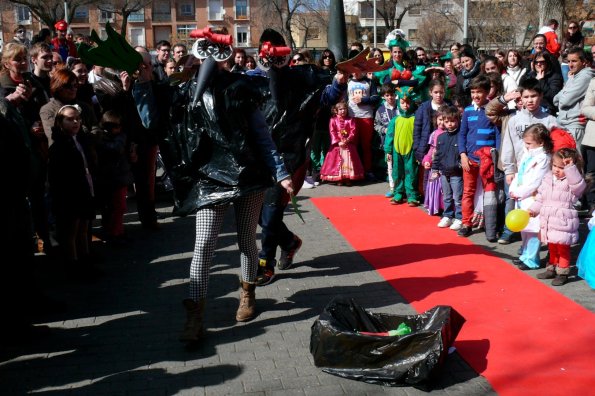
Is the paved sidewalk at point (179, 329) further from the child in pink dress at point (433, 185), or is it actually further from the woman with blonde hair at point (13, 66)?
the woman with blonde hair at point (13, 66)

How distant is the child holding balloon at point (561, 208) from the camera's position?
5.85 metres

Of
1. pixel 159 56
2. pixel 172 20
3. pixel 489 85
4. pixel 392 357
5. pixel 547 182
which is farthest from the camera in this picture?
pixel 172 20

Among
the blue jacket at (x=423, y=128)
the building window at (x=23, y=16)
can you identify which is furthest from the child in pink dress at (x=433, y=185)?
the building window at (x=23, y=16)

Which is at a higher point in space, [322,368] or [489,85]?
[489,85]

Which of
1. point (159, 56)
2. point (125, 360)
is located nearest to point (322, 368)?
point (125, 360)

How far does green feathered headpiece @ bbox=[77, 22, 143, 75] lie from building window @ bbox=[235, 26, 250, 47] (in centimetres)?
6827

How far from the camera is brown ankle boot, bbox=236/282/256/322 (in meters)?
5.14

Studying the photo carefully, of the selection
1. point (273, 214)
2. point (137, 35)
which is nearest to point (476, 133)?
point (273, 214)

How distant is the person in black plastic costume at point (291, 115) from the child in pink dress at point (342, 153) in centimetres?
479

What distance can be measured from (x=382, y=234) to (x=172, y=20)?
67.4m

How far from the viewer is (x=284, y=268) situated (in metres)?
6.48

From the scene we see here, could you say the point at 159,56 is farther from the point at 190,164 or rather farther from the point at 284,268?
the point at 190,164

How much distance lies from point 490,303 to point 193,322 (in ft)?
7.90

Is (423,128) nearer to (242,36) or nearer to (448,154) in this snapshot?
(448,154)
